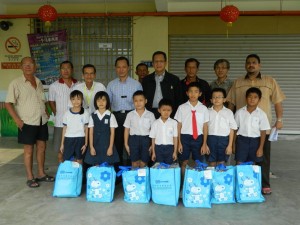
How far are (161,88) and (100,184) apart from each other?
50.0 inches

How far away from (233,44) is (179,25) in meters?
1.17

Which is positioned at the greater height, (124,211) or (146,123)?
(146,123)

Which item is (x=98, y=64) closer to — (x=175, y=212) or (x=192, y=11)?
(x=192, y=11)

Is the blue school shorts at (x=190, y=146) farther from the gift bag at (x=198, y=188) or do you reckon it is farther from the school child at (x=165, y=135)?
the gift bag at (x=198, y=188)

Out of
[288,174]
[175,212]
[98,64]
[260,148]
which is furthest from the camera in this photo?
[98,64]

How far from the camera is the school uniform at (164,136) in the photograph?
11.1 feet

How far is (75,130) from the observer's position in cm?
357

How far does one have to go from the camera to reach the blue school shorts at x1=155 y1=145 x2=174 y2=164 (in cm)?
341

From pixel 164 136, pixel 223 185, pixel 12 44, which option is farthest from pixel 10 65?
pixel 223 185

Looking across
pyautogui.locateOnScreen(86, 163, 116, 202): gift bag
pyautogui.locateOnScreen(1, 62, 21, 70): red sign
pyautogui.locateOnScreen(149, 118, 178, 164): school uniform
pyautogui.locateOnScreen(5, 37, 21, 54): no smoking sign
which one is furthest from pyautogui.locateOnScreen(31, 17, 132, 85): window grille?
pyautogui.locateOnScreen(86, 163, 116, 202): gift bag

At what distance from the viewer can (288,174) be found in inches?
171

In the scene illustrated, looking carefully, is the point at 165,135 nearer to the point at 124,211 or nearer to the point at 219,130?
the point at 219,130

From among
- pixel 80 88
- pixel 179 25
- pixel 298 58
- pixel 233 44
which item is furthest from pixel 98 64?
pixel 298 58

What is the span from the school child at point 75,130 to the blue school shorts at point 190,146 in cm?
104
